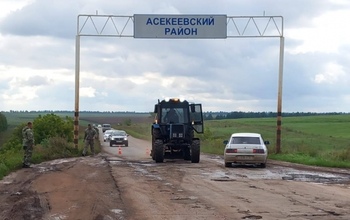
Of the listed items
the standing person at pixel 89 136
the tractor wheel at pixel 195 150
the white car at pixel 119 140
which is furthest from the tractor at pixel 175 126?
the white car at pixel 119 140

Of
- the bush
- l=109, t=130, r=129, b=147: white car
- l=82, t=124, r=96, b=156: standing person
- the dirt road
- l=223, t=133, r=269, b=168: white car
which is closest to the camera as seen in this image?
the dirt road

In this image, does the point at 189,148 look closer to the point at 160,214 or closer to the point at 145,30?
the point at 145,30

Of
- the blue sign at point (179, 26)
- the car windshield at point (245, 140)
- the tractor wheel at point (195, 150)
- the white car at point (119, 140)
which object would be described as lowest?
the white car at point (119, 140)

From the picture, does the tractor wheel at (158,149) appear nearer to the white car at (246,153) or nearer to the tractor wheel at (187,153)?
the tractor wheel at (187,153)

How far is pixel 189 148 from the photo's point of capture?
33.4m

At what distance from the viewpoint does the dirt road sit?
46.9ft

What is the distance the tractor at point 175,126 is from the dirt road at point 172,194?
5.47m

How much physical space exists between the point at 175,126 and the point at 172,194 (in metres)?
14.8

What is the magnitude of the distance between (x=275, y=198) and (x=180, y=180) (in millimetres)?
5570

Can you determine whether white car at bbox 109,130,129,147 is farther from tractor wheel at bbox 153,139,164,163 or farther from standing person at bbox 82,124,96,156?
tractor wheel at bbox 153,139,164,163

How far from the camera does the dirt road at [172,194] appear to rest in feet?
46.9

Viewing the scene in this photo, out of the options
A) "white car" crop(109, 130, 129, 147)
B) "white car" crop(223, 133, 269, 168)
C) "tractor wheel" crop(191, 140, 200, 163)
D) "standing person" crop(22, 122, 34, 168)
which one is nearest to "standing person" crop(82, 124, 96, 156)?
"tractor wheel" crop(191, 140, 200, 163)

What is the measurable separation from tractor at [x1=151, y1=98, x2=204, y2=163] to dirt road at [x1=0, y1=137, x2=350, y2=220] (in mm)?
5465

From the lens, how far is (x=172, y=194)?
701 inches
